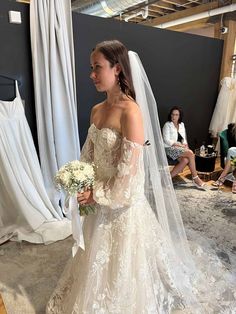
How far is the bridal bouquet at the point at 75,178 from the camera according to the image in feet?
4.21

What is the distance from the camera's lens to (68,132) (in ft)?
9.68

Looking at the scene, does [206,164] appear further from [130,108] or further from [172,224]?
[130,108]

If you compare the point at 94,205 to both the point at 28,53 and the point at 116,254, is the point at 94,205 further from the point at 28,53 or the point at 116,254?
the point at 28,53

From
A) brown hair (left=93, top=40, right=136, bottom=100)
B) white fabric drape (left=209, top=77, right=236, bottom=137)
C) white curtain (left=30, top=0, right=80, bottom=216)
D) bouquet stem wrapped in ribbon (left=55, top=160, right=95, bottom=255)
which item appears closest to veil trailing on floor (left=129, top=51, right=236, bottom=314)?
brown hair (left=93, top=40, right=136, bottom=100)

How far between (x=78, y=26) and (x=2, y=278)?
8.64ft

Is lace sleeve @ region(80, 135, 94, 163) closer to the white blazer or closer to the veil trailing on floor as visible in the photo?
the veil trailing on floor

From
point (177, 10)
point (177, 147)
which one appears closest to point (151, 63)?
point (177, 147)

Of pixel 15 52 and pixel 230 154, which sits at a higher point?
pixel 15 52

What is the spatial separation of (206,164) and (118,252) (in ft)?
9.68

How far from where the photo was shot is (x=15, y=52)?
2643mm

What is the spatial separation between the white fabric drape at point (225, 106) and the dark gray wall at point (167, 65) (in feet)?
0.53

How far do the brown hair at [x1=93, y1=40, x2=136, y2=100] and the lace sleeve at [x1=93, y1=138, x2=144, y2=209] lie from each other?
29 cm

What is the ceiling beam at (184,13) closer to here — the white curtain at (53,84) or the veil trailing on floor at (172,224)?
the white curtain at (53,84)

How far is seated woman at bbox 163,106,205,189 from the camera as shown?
3809 millimetres
